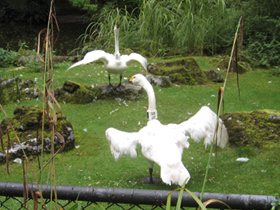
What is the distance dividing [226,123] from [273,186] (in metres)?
1.29

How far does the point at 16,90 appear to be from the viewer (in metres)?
6.63

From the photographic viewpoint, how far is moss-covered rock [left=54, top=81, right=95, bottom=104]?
256 inches

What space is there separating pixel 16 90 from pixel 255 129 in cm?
493

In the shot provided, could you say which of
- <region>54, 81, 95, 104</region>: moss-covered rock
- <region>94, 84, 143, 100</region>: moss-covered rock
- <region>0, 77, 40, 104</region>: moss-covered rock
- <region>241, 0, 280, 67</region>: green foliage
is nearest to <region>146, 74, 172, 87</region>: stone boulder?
<region>94, 84, 143, 100</region>: moss-covered rock

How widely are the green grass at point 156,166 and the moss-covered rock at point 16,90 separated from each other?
208mm

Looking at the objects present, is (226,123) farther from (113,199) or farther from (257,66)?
(257,66)

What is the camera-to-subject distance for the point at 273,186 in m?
3.44

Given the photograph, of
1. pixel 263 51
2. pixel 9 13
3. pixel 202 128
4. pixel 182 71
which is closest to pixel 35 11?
pixel 9 13

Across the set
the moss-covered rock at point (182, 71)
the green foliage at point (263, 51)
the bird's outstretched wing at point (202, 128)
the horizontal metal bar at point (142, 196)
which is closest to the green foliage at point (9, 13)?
the moss-covered rock at point (182, 71)

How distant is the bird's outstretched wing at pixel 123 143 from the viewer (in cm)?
327

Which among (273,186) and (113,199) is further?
(273,186)

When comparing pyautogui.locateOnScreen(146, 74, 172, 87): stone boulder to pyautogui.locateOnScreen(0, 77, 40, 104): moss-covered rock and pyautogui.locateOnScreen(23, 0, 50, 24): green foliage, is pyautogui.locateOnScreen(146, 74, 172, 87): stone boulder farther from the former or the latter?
pyautogui.locateOnScreen(23, 0, 50, 24): green foliage

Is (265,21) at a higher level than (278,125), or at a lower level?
higher

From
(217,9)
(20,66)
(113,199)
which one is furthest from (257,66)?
(113,199)
